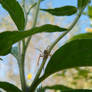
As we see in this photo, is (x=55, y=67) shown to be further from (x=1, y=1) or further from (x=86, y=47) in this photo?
(x=1, y=1)

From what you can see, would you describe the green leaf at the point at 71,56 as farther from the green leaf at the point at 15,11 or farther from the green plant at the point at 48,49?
the green leaf at the point at 15,11

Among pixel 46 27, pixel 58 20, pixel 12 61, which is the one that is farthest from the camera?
pixel 12 61

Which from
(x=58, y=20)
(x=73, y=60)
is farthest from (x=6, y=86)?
(x=58, y=20)

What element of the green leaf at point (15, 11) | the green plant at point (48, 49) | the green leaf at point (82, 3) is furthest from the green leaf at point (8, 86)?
the green leaf at point (82, 3)

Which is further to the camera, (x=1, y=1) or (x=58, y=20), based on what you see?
(x=58, y=20)

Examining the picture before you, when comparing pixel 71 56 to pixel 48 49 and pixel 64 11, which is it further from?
pixel 64 11

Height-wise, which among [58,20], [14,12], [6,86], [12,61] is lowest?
[12,61]

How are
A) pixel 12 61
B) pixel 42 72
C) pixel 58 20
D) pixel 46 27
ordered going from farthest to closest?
1. pixel 12 61
2. pixel 58 20
3. pixel 42 72
4. pixel 46 27
